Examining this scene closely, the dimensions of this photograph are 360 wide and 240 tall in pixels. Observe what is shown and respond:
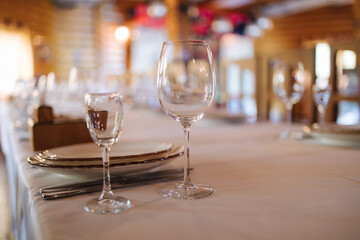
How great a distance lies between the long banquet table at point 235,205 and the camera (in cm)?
43

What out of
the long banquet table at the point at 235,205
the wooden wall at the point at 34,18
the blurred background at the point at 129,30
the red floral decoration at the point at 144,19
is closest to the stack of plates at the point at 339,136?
the long banquet table at the point at 235,205

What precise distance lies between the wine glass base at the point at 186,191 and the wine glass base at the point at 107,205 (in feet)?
0.25

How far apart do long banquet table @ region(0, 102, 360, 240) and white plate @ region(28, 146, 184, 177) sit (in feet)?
0.12

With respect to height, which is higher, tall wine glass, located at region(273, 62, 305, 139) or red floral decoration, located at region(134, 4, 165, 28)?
red floral decoration, located at region(134, 4, 165, 28)

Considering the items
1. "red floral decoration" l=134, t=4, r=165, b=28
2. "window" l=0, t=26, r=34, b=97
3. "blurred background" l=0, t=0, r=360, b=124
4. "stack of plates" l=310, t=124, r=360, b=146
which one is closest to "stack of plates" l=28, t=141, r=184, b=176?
"stack of plates" l=310, t=124, r=360, b=146

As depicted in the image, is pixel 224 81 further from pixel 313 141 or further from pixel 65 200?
pixel 65 200

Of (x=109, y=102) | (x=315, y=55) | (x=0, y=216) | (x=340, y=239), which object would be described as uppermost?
(x=315, y=55)

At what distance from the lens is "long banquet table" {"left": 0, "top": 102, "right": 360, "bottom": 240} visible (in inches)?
17.0

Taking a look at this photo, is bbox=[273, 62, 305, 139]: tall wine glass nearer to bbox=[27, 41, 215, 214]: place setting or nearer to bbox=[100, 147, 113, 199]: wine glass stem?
bbox=[27, 41, 215, 214]: place setting

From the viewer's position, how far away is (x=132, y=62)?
382 inches

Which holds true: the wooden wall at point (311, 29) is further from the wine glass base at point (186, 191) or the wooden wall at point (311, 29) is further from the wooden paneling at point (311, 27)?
the wine glass base at point (186, 191)

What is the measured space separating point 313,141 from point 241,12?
8795 millimetres

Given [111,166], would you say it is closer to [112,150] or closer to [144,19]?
[112,150]

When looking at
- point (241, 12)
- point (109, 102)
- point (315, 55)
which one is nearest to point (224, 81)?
point (315, 55)
